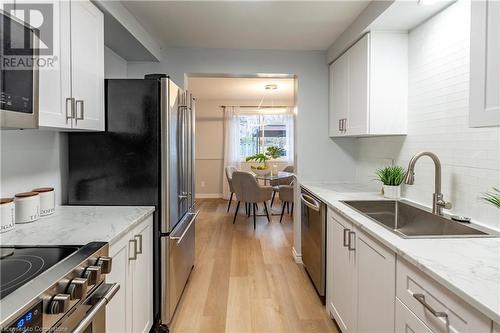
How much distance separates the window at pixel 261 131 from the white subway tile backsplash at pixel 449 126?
5017 millimetres

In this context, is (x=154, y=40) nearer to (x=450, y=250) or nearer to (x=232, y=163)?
(x=450, y=250)

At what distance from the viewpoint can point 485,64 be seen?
112 centimetres

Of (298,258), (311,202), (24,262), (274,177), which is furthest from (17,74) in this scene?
(274,177)

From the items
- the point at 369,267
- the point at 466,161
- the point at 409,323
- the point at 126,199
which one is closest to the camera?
the point at 409,323

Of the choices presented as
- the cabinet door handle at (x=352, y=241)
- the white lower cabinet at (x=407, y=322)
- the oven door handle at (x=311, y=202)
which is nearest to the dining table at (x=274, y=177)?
the oven door handle at (x=311, y=202)

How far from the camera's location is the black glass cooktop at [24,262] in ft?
3.11

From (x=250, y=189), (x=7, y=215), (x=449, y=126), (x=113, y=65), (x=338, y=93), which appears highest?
(x=113, y=65)

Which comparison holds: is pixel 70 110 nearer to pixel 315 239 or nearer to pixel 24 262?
pixel 24 262

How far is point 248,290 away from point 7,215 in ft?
6.34

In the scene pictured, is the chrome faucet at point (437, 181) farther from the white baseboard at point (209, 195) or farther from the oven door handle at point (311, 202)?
the white baseboard at point (209, 195)

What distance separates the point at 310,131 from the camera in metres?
3.37

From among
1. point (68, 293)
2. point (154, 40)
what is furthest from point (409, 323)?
point (154, 40)

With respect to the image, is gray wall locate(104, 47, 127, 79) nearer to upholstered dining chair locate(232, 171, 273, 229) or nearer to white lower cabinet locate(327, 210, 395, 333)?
white lower cabinet locate(327, 210, 395, 333)

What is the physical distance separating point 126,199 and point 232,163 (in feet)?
17.4
